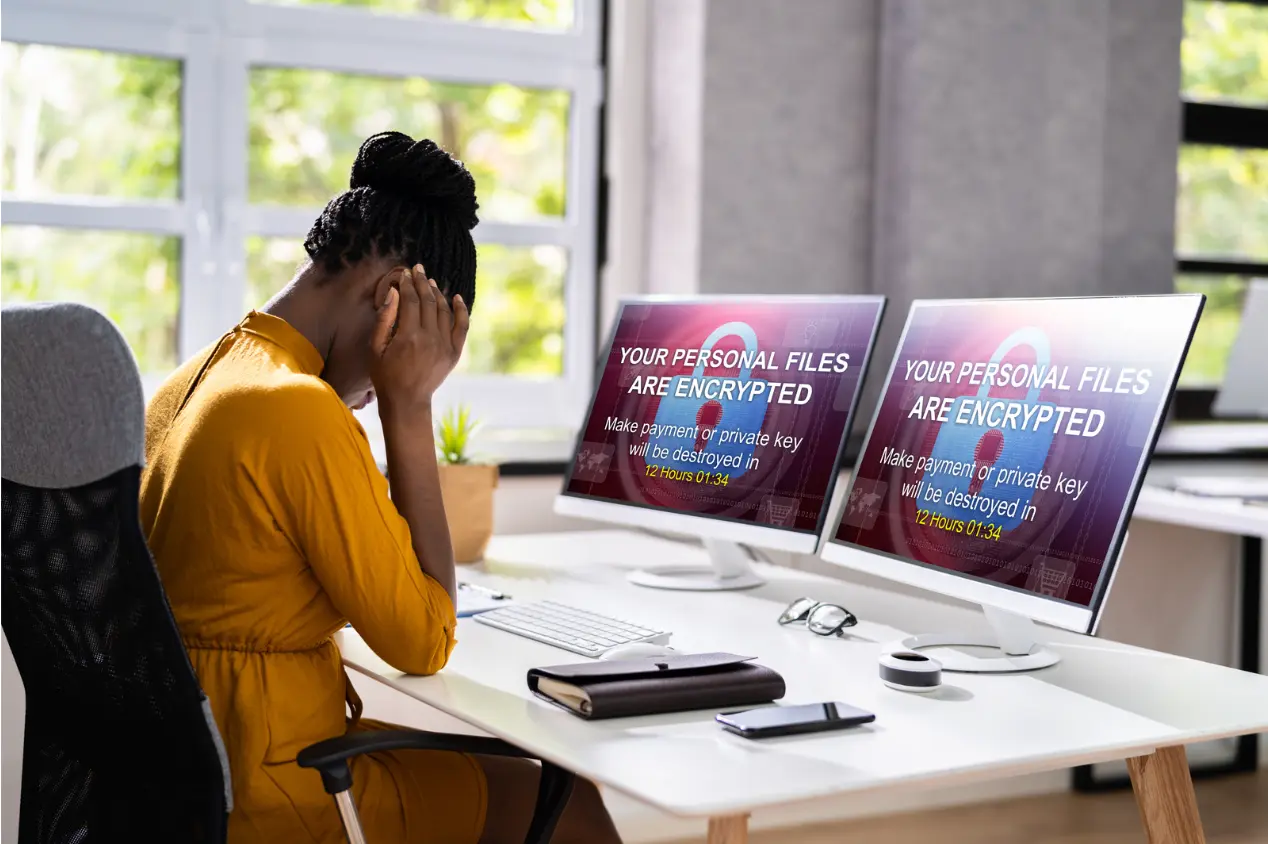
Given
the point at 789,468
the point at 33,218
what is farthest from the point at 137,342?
the point at 789,468

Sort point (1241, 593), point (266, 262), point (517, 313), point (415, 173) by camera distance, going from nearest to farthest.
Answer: point (415, 173), point (266, 262), point (517, 313), point (1241, 593)

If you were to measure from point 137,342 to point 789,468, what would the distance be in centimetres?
163

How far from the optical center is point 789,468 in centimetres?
210

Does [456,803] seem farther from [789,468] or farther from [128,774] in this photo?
[789,468]

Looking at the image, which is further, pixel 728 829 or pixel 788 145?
pixel 788 145

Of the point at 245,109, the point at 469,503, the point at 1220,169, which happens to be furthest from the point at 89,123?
the point at 1220,169

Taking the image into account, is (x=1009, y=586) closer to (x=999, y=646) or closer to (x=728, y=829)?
(x=999, y=646)

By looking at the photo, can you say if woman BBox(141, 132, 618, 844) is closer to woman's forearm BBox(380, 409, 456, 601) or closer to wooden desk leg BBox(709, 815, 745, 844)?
woman's forearm BBox(380, 409, 456, 601)

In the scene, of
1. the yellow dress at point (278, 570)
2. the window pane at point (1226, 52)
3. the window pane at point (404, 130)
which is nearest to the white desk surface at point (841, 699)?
the yellow dress at point (278, 570)

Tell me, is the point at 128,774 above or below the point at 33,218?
below

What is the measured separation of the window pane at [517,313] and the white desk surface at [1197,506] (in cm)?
145

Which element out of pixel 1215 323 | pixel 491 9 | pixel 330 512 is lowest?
pixel 330 512

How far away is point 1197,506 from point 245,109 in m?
2.31

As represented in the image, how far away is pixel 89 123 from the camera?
2.91 meters
